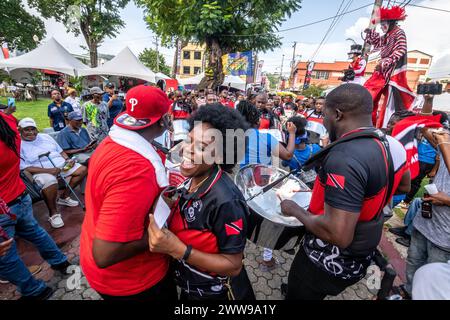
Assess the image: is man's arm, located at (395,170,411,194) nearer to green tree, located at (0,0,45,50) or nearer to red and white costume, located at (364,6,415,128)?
red and white costume, located at (364,6,415,128)

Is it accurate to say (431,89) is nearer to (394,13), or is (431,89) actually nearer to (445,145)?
(394,13)

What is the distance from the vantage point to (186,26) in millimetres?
9578

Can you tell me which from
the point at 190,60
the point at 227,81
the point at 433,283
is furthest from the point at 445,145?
the point at 190,60

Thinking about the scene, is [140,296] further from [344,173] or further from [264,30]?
[264,30]

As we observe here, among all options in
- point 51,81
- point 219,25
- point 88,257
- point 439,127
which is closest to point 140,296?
point 88,257

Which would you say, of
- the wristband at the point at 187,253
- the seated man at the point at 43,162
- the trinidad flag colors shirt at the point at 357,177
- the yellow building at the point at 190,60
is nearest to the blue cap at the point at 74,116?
the seated man at the point at 43,162

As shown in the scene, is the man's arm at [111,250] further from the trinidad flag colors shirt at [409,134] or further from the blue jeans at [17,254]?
the trinidad flag colors shirt at [409,134]

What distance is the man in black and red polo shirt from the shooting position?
1.19 metres

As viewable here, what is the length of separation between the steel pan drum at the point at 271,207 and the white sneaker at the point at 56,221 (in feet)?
9.84

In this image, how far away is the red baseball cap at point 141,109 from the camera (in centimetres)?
128

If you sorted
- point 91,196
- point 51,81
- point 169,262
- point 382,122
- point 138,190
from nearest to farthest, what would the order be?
point 138,190
point 91,196
point 169,262
point 382,122
point 51,81

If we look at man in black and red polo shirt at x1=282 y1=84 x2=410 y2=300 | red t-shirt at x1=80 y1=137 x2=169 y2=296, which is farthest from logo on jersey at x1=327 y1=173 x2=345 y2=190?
red t-shirt at x1=80 y1=137 x2=169 y2=296

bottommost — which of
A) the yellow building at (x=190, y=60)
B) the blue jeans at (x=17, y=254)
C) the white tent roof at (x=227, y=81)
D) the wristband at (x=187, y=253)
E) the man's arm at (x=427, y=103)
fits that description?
the blue jeans at (x=17, y=254)

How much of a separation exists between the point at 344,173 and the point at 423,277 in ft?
1.74
